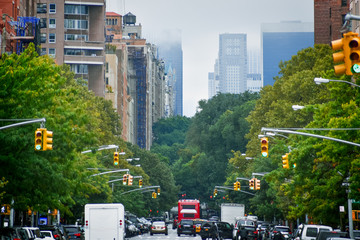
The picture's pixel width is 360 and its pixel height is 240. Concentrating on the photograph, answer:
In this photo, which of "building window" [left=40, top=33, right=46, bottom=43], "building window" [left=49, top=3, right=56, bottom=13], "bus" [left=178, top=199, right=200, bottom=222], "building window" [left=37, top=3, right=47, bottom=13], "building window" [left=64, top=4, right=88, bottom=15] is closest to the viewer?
"bus" [left=178, top=199, right=200, bottom=222]

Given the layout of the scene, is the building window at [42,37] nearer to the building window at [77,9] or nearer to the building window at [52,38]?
the building window at [52,38]

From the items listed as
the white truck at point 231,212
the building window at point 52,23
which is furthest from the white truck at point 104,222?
the building window at point 52,23

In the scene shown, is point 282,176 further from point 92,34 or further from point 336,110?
point 92,34

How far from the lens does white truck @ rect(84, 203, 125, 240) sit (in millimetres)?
44875

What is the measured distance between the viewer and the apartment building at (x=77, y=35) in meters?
130

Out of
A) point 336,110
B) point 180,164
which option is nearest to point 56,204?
point 336,110

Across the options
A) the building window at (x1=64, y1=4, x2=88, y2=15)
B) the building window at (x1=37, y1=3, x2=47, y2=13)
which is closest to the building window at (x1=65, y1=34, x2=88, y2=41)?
the building window at (x1=64, y1=4, x2=88, y2=15)

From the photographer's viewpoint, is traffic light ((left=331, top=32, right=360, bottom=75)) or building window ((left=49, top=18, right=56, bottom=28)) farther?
building window ((left=49, top=18, right=56, bottom=28))

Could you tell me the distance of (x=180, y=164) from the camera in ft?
557

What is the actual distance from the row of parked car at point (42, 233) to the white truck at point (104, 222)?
1.69m

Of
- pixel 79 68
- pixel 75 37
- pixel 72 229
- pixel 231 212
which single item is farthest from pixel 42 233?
pixel 75 37

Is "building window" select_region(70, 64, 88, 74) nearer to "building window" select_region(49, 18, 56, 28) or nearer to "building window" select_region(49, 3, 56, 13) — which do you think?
"building window" select_region(49, 18, 56, 28)

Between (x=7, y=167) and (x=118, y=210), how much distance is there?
854 centimetres

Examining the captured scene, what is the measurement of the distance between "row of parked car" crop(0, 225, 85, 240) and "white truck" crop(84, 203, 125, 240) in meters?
1.69
